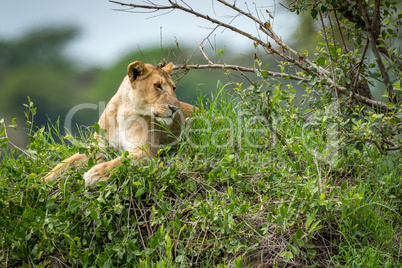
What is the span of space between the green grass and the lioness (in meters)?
0.20

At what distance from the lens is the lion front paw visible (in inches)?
172

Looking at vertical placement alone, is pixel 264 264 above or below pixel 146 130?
below

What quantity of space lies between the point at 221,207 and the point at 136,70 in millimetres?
1703

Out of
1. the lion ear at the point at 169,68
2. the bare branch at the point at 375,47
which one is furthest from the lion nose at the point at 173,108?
the bare branch at the point at 375,47

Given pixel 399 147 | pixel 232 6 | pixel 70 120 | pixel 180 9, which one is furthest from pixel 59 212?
pixel 399 147

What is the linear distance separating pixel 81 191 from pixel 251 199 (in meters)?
1.51

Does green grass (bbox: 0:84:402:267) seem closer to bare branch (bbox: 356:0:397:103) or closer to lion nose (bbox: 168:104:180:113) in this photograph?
lion nose (bbox: 168:104:180:113)

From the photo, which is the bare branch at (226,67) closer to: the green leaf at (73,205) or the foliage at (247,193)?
the foliage at (247,193)

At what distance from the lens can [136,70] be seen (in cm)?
488

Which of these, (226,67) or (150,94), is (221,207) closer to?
(150,94)

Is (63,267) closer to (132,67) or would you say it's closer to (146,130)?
(146,130)

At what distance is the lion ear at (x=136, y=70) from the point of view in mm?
4820

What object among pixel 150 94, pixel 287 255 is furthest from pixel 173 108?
pixel 287 255

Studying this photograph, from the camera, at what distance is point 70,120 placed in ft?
19.5
